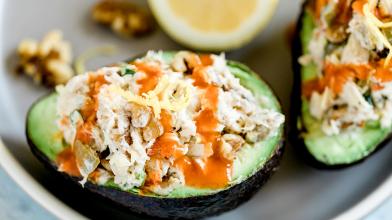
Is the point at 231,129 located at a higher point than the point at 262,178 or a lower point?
higher

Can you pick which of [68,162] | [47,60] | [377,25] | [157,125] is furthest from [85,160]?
[377,25]

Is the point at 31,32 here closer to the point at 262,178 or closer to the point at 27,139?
the point at 27,139

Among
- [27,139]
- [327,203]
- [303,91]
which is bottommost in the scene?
[327,203]

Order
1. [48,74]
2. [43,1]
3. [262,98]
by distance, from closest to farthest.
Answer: [262,98], [48,74], [43,1]

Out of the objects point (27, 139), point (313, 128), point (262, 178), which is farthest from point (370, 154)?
point (27, 139)

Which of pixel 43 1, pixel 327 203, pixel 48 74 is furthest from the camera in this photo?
pixel 43 1

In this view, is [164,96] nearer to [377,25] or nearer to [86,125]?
[86,125]
